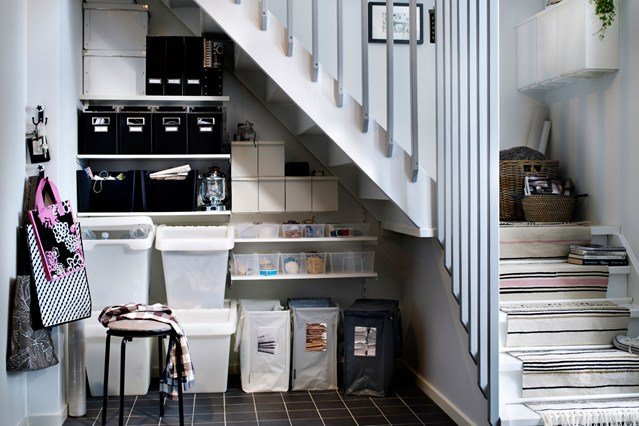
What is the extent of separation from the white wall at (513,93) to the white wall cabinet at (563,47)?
0.06 m

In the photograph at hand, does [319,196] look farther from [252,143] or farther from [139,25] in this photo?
[139,25]

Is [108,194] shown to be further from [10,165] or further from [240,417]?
[240,417]

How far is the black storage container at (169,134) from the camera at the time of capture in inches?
175

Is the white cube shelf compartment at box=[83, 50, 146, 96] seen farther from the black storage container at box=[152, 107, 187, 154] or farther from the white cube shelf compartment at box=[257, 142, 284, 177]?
the white cube shelf compartment at box=[257, 142, 284, 177]

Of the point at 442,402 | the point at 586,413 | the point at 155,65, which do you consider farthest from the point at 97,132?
the point at 586,413

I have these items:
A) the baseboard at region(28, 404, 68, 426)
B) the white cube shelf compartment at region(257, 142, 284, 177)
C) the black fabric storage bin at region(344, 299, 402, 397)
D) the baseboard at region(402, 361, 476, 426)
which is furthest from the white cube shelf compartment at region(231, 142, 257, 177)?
the baseboard at region(28, 404, 68, 426)

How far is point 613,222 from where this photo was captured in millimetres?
4148

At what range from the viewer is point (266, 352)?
14.3ft

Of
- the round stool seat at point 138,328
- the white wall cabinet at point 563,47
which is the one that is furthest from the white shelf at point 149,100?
the white wall cabinet at point 563,47

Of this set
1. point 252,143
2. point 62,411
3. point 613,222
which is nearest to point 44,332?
point 62,411

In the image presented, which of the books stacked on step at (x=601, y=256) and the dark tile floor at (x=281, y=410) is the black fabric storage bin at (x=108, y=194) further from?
the books stacked on step at (x=601, y=256)

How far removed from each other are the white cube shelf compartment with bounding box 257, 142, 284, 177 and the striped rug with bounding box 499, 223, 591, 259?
1.49 metres

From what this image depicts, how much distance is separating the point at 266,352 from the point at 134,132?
5.25 feet

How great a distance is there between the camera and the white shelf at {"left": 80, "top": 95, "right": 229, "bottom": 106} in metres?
4.43
